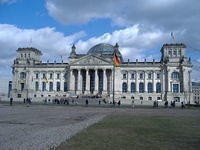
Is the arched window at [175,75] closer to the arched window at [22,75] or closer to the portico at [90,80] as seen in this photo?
the portico at [90,80]

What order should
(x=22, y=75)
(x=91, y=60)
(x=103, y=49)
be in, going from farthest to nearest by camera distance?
1. (x=103, y=49)
2. (x=22, y=75)
3. (x=91, y=60)

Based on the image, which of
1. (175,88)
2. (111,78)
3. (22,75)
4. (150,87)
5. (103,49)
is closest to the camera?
(175,88)

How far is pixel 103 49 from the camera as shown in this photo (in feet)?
340

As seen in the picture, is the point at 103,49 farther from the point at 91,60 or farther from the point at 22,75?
the point at 22,75

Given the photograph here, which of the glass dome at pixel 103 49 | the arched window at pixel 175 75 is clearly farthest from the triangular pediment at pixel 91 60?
the arched window at pixel 175 75

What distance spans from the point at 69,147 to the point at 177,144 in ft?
17.6

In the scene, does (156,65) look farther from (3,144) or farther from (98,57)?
(3,144)

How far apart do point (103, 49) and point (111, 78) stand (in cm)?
1854

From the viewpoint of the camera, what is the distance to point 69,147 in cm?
973

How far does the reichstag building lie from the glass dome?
259 cm

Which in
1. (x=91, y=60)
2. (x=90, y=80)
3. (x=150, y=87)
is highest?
(x=91, y=60)

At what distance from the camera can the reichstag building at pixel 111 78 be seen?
88.4 m

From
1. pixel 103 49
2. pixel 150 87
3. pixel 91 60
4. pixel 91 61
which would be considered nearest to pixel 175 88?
pixel 150 87

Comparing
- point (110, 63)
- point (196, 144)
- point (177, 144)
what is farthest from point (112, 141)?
point (110, 63)
